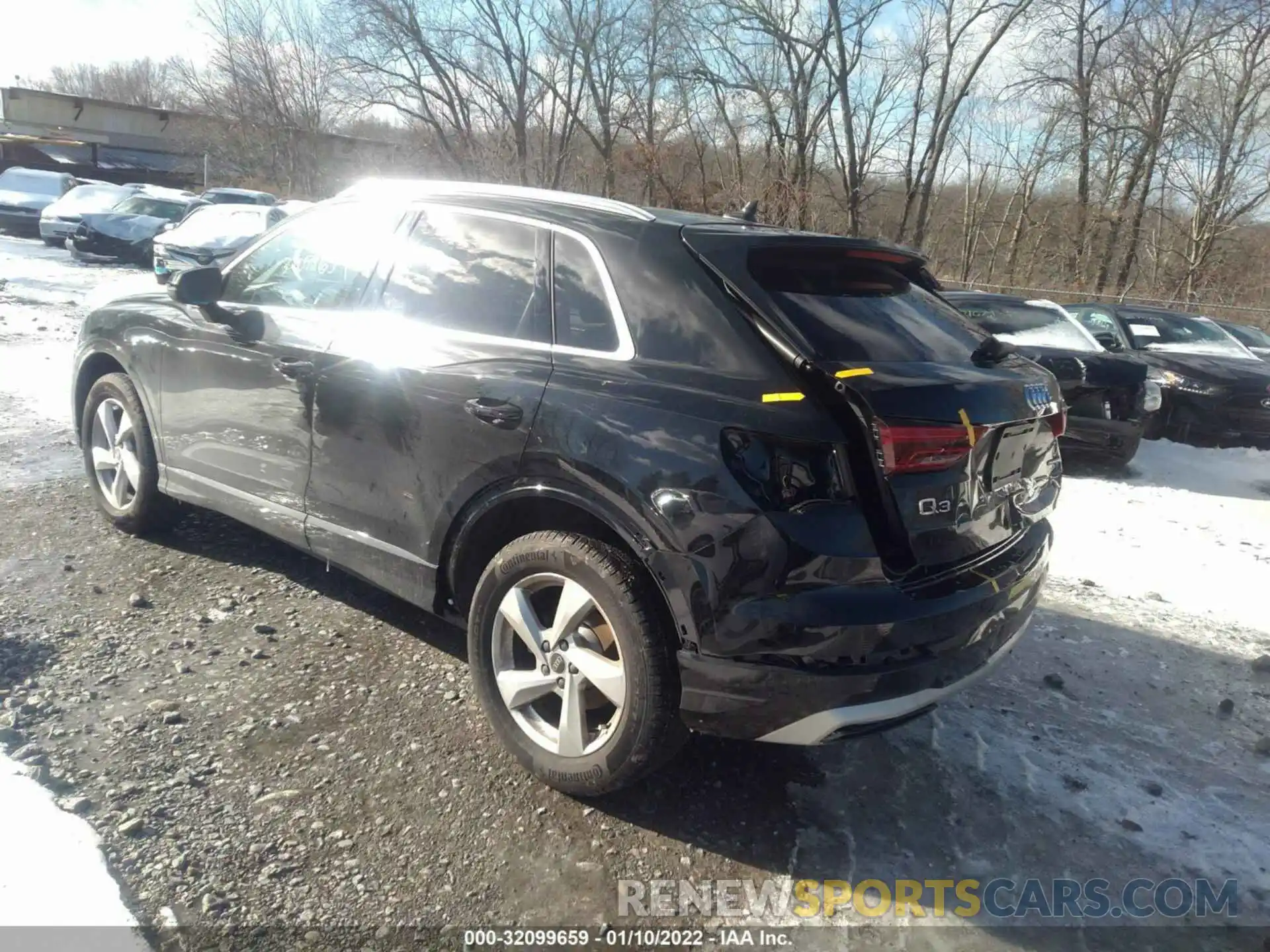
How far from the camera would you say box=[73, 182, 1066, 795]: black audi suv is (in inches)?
96.6

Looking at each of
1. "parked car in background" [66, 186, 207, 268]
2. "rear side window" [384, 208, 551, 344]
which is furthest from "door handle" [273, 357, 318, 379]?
"parked car in background" [66, 186, 207, 268]

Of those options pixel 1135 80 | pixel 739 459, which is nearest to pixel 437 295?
pixel 739 459

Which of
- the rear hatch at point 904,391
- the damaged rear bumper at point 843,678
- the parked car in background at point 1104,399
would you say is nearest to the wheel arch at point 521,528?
the damaged rear bumper at point 843,678

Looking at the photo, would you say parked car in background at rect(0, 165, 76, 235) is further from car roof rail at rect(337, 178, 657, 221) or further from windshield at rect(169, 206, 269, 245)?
car roof rail at rect(337, 178, 657, 221)

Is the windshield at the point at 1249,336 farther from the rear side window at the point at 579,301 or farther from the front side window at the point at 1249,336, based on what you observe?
the rear side window at the point at 579,301

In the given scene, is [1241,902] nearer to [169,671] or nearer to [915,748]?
[915,748]

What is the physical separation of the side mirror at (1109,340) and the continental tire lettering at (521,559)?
887 centimetres

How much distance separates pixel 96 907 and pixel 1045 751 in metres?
3.13

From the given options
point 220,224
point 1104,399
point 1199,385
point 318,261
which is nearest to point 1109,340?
point 1199,385

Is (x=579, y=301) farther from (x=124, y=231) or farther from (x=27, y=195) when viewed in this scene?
(x=27, y=195)

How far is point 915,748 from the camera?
3.35 m

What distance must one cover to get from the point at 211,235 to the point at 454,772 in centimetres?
1553

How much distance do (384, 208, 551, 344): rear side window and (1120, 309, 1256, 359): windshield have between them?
895 centimetres

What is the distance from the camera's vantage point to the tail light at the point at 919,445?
2.45m
